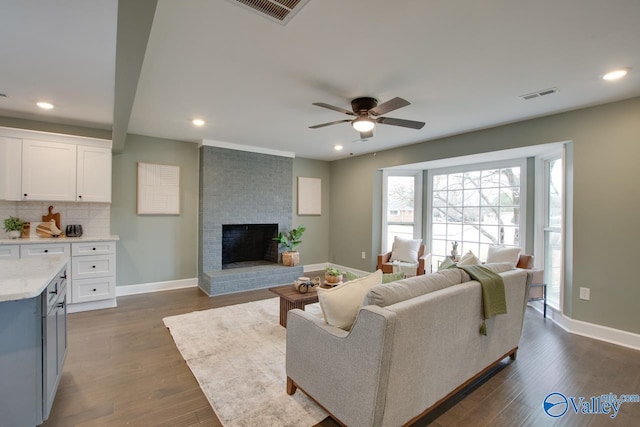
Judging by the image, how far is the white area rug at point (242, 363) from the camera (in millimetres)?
1950

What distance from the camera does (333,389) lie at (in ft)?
5.68

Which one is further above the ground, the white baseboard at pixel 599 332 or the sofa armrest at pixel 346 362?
the sofa armrest at pixel 346 362

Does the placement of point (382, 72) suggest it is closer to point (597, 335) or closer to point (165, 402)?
point (165, 402)

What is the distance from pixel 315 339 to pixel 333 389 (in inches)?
11.5

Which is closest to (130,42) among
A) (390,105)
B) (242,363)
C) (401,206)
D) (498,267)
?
(390,105)

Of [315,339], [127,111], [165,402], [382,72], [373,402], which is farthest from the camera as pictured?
[127,111]

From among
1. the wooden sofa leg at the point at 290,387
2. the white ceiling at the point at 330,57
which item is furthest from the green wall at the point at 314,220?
the wooden sofa leg at the point at 290,387

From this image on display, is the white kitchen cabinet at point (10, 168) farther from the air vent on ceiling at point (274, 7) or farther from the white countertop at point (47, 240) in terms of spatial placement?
the air vent on ceiling at point (274, 7)

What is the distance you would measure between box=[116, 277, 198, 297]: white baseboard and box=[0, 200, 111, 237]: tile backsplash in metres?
0.91

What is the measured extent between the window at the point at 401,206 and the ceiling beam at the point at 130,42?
15.2ft

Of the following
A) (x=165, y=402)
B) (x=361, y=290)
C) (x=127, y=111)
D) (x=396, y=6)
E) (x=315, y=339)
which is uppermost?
(x=396, y=6)

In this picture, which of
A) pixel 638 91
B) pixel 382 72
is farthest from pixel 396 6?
pixel 638 91

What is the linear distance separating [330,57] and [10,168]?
4.15 meters

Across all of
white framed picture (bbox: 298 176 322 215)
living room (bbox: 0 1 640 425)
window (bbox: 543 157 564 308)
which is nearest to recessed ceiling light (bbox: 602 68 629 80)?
living room (bbox: 0 1 640 425)
